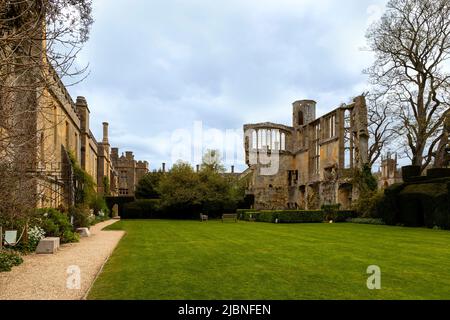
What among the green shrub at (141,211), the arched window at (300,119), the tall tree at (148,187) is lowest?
the green shrub at (141,211)

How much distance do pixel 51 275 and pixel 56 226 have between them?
6.22 meters

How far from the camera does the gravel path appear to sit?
585 centimetres

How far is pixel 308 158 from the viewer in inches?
1674

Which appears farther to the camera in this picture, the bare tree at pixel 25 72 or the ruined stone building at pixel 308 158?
the ruined stone building at pixel 308 158

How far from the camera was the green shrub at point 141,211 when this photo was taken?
3753cm

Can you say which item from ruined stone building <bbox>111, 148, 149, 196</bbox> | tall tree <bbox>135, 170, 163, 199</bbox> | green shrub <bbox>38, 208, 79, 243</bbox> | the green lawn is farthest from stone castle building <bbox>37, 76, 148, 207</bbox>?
ruined stone building <bbox>111, 148, 149, 196</bbox>

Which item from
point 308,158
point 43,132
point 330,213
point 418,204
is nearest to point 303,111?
point 308,158

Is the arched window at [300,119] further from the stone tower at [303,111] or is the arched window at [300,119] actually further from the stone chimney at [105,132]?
the stone chimney at [105,132]

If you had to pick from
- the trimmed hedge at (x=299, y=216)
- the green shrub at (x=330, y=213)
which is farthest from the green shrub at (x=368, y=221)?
the green shrub at (x=330, y=213)

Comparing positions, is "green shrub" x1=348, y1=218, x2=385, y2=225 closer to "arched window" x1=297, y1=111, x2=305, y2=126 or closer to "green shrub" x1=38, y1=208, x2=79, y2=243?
"green shrub" x1=38, y1=208, x2=79, y2=243

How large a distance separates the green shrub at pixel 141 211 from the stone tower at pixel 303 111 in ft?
63.4

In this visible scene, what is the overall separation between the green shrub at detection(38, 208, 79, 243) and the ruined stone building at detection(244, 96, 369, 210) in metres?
22.8

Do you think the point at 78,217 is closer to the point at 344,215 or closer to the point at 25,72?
the point at 25,72
